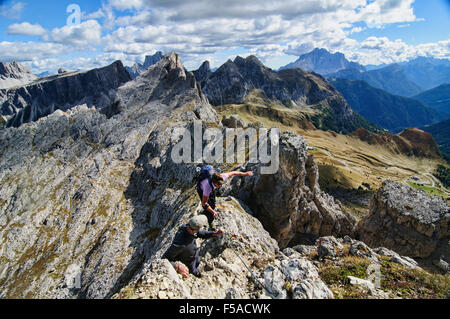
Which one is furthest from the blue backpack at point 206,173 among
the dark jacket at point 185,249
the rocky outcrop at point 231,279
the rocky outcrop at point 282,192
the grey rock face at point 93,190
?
the grey rock face at point 93,190

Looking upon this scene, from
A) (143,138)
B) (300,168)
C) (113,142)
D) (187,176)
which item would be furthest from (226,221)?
(113,142)

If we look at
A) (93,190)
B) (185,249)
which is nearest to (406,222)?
(185,249)

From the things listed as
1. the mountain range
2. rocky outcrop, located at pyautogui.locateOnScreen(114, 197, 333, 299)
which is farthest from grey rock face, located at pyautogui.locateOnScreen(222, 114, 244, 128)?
rocky outcrop, located at pyautogui.locateOnScreen(114, 197, 333, 299)

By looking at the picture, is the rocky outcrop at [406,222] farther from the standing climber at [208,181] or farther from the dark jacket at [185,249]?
the standing climber at [208,181]

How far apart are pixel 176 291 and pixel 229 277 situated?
4208 mm

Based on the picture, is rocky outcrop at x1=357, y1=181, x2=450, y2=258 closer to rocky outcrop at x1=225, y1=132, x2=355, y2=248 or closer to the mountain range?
the mountain range

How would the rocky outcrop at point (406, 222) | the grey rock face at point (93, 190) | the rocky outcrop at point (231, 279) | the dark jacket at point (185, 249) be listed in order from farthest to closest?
1. the grey rock face at point (93, 190)
2. the rocky outcrop at point (406, 222)
3. the dark jacket at point (185, 249)
4. the rocky outcrop at point (231, 279)

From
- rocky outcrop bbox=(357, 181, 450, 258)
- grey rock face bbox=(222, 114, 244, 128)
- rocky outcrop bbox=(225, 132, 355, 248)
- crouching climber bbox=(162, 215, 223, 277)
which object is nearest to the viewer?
crouching climber bbox=(162, 215, 223, 277)

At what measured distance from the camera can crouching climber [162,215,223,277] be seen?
14.8 m

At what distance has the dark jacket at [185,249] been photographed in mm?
15124

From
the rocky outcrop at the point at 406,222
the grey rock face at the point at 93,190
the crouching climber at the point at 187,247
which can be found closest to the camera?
the crouching climber at the point at 187,247

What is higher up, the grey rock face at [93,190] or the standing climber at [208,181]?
the standing climber at [208,181]

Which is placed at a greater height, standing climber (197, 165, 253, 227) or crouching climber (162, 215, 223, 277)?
standing climber (197, 165, 253, 227)

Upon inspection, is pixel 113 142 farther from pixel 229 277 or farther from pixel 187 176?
pixel 229 277
